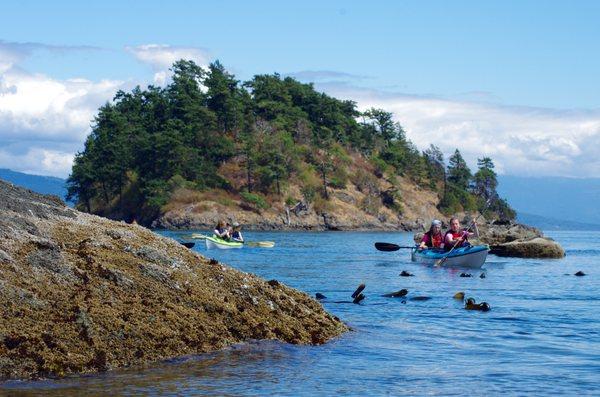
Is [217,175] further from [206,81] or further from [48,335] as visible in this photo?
[48,335]

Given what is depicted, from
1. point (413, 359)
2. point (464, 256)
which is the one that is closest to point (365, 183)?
point (464, 256)

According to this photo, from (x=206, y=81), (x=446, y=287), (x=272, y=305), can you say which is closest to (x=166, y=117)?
(x=206, y=81)

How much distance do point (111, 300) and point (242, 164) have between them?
12075 centimetres

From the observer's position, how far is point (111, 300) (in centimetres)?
1432

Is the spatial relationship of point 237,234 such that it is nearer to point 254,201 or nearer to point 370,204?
point 254,201

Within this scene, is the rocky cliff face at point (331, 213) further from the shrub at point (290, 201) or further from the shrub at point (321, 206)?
the shrub at point (290, 201)

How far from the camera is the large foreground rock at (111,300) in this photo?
1325 centimetres

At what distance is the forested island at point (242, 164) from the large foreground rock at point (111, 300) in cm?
10173

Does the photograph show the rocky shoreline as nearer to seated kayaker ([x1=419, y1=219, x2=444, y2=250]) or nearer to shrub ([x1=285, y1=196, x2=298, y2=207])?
shrub ([x1=285, y1=196, x2=298, y2=207])

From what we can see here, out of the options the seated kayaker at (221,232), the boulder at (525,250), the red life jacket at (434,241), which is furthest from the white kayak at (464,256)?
Result: the seated kayaker at (221,232)

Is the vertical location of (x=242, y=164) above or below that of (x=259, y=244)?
above

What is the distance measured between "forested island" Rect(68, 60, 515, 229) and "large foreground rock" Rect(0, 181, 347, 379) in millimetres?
101734

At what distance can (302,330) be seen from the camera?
54.0 ft

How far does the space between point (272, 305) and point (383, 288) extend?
47.7 feet
